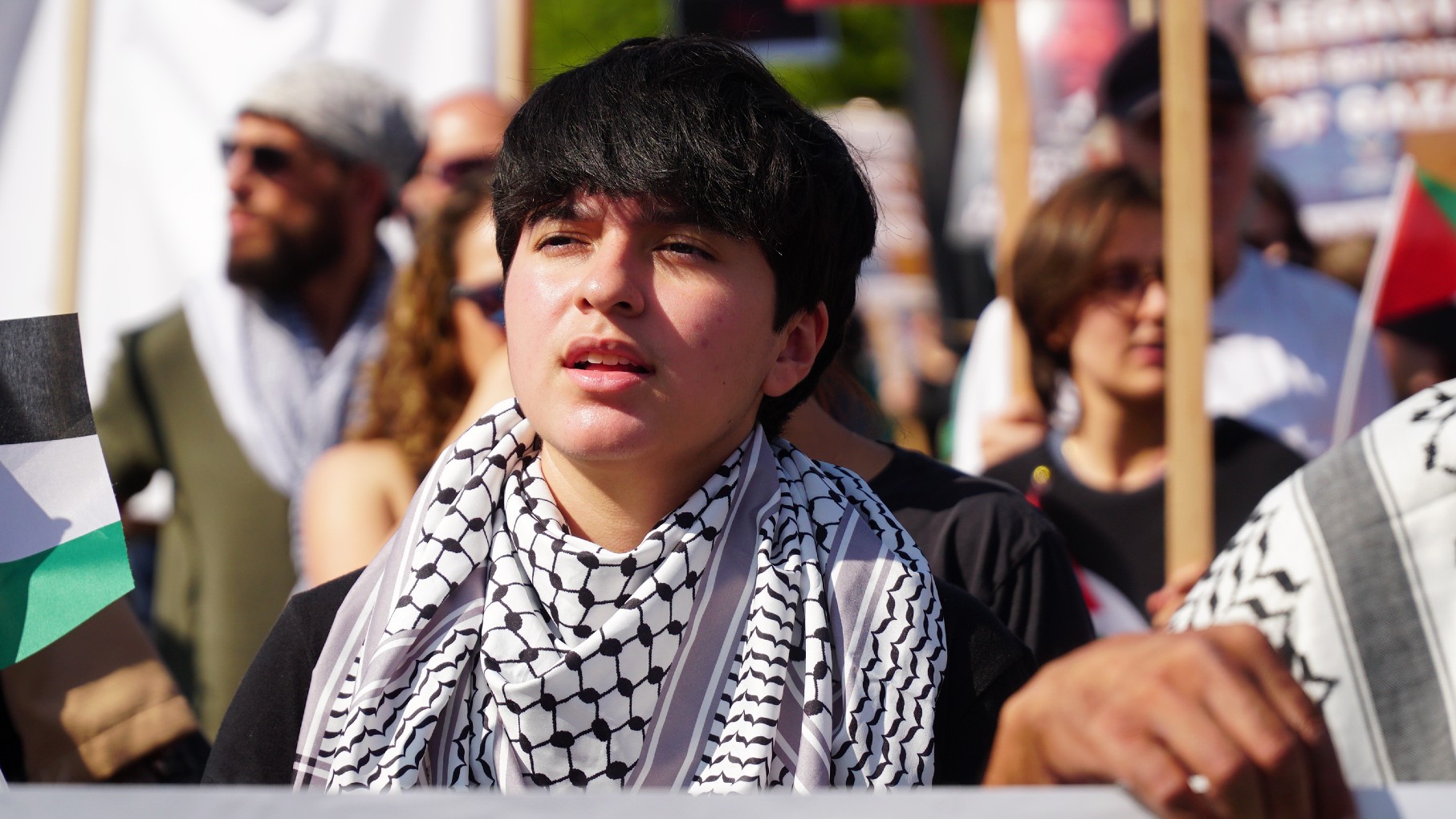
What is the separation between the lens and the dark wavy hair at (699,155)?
1.36m

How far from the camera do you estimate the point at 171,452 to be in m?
3.77

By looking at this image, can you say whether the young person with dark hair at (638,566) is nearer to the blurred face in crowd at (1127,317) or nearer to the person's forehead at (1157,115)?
the blurred face in crowd at (1127,317)

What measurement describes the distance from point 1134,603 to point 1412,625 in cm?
196

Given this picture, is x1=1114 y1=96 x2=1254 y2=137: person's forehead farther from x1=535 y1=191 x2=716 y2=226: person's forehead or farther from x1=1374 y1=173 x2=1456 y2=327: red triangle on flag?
x1=535 y1=191 x2=716 y2=226: person's forehead

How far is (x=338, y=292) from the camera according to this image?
411 cm

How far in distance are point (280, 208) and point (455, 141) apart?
55 centimetres

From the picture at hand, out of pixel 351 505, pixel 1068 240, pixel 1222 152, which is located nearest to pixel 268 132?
pixel 351 505

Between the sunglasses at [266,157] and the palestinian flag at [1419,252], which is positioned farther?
the sunglasses at [266,157]

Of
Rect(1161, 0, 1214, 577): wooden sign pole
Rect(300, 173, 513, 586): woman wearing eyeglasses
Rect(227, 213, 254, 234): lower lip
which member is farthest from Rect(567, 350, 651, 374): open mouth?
Rect(227, 213, 254, 234): lower lip

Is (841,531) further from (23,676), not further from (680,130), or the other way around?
(23,676)

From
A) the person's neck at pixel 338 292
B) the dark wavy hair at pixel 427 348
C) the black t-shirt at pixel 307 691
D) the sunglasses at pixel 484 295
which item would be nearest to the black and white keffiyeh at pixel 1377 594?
the black t-shirt at pixel 307 691

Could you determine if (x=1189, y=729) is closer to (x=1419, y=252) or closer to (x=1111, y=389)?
(x=1111, y=389)

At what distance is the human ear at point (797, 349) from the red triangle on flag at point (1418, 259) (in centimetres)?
232

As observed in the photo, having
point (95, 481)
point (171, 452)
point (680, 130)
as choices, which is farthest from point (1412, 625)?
point (171, 452)
